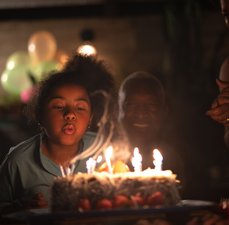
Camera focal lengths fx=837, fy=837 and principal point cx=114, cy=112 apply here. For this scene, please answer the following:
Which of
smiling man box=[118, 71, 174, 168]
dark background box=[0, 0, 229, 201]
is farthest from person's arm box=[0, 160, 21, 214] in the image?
dark background box=[0, 0, 229, 201]

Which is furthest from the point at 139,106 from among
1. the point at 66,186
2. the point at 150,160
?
the point at 66,186

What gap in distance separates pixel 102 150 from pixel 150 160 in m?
0.39

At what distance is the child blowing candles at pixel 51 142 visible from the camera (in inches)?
170

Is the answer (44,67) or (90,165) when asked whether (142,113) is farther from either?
(44,67)

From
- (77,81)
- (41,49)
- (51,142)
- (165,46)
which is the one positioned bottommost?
(51,142)

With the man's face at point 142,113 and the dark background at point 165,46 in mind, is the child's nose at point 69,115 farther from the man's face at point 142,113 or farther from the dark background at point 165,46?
the dark background at point 165,46

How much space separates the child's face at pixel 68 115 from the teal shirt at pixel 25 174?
12 cm

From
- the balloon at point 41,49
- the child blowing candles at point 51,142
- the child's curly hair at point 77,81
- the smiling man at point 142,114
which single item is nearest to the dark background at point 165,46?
the balloon at point 41,49

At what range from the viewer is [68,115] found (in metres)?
4.32

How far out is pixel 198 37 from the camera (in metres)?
9.28

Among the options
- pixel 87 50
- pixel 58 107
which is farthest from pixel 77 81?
pixel 87 50

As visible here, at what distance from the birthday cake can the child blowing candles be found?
320 mm

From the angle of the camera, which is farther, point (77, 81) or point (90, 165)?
point (77, 81)

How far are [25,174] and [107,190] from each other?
598 millimetres
